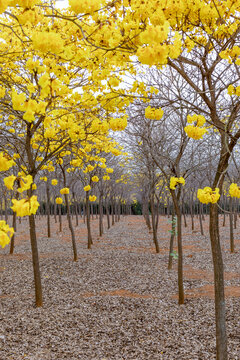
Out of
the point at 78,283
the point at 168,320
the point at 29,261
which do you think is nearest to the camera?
the point at 168,320

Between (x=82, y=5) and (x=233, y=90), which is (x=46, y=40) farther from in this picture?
(x=233, y=90)

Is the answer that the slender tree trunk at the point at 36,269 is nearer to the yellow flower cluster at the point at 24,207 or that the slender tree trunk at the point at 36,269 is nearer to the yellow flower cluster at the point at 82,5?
the yellow flower cluster at the point at 24,207

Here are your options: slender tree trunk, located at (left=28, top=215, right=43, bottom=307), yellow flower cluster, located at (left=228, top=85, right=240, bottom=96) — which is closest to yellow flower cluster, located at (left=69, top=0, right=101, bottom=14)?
yellow flower cluster, located at (left=228, top=85, right=240, bottom=96)

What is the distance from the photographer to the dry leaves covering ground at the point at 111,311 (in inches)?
197

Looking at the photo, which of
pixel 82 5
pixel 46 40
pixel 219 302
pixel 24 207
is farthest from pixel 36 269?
pixel 82 5

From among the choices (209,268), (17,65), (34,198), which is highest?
(17,65)

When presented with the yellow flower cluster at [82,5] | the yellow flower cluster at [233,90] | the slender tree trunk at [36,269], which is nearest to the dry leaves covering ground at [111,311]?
the slender tree trunk at [36,269]

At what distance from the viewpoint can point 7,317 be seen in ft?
20.0

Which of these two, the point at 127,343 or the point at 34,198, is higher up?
the point at 34,198

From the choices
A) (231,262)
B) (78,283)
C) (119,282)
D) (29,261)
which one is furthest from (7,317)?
(231,262)

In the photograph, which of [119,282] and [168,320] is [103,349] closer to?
[168,320]

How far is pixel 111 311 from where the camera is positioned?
6.55 m

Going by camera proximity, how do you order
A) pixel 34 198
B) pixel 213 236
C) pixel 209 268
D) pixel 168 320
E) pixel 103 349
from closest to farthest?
pixel 34 198 → pixel 213 236 → pixel 103 349 → pixel 168 320 → pixel 209 268

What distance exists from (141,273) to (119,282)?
1.20 meters
